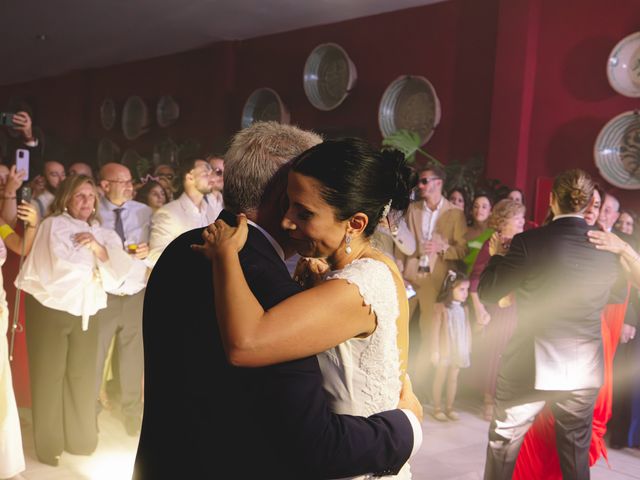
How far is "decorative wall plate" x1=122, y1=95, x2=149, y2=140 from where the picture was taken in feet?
34.6

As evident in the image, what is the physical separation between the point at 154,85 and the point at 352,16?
414cm

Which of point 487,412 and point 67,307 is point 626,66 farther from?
point 67,307

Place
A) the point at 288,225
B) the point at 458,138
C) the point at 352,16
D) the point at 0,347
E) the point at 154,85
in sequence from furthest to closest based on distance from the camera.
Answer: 1. the point at 154,85
2. the point at 352,16
3. the point at 458,138
4. the point at 0,347
5. the point at 288,225

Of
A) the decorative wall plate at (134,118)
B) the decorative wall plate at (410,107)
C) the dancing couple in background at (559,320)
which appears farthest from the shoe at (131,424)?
the decorative wall plate at (134,118)

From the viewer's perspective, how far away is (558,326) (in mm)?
2842

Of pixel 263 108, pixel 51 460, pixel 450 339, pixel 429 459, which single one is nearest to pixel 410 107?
pixel 263 108

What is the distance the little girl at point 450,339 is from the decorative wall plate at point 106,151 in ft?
24.8

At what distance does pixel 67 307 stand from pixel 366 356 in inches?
105

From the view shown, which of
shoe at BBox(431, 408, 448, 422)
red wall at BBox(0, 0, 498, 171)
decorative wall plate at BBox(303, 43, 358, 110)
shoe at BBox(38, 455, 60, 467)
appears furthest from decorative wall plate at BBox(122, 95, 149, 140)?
shoe at BBox(38, 455, 60, 467)

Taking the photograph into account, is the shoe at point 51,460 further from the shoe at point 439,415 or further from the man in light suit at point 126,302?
the shoe at point 439,415

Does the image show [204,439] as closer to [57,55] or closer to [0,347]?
[0,347]

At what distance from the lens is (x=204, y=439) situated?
1060mm

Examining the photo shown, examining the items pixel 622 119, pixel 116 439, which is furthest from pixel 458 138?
pixel 116 439

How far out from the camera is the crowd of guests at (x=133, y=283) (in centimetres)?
348
